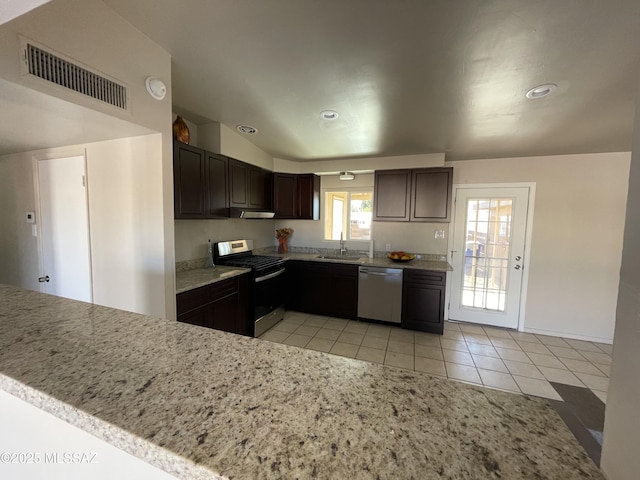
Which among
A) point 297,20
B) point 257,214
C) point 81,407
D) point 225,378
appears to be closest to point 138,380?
point 81,407

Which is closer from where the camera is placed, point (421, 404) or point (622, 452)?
point (622, 452)

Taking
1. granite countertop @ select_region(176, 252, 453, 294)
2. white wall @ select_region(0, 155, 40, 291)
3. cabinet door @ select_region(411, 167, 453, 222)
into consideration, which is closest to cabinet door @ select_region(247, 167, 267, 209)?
granite countertop @ select_region(176, 252, 453, 294)

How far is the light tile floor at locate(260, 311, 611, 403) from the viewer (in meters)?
2.57

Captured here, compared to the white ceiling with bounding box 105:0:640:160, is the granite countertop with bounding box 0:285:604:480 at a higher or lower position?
lower

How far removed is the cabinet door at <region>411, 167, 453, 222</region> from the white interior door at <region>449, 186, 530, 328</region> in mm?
375

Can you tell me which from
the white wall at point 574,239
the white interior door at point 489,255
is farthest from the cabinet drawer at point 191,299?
the white wall at point 574,239

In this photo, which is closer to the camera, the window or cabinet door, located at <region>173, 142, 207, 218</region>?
cabinet door, located at <region>173, 142, 207, 218</region>

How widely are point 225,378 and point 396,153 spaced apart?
3736mm

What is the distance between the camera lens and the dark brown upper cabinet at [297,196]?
165 inches

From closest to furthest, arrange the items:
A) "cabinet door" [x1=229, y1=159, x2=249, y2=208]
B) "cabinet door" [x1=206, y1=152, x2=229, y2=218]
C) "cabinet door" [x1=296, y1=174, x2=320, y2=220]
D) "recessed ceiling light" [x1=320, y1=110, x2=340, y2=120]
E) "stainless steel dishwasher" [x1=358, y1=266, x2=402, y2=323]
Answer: "recessed ceiling light" [x1=320, y1=110, x2=340, y2=120] < "cabinet door" [x1=206, y1=152, x2=229, y2=218] < "cabinet door" [x1=229, y1=159, x2=249, y2=208] < "stainless steel dishwasher" [x1=358, y1=266, x2=402, y2=323] < "cabinet door" [x1=296, y1=174, x2=320, y2=220]

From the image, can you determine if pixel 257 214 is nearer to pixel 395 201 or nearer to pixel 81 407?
pixel 395 201

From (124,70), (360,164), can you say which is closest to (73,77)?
(124,70)

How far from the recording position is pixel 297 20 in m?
1.48

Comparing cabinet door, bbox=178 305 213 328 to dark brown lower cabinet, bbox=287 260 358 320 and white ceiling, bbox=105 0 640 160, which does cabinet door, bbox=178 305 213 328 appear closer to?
dark brown lower cabinet, bbox=287 260 358 320
